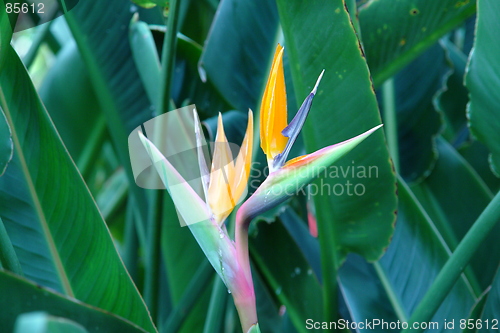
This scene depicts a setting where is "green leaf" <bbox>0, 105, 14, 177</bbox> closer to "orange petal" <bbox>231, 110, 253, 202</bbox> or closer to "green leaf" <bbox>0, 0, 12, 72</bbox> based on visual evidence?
"green leaf" <bbox>0, 0, 12, 72</bbox>

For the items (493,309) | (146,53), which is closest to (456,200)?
(493,309)

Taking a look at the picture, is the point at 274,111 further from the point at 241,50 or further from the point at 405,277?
the point at 405,277

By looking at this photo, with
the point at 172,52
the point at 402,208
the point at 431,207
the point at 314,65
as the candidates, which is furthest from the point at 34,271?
the point at 431,207

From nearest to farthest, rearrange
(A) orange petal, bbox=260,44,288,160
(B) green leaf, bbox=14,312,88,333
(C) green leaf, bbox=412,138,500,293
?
(B) green leaf, bbox=14,312,88,333 → (A) orange petal, bbox=260,44,288,160 → (C) green leaf, bbox=412,138,500,293

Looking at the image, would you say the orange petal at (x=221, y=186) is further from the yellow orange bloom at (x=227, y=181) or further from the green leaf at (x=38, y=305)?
the green leaf at (x=38, y=305)

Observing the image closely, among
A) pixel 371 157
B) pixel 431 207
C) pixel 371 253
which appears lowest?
pixel 431 207

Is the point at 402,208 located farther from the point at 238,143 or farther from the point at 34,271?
the point at 34,271

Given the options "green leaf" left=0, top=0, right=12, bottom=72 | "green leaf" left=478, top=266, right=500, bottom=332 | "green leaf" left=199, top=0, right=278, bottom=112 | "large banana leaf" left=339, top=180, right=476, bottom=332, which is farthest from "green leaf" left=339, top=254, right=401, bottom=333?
"green leaf" left=0, top=0, right=12, bottom=72
